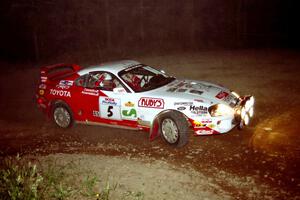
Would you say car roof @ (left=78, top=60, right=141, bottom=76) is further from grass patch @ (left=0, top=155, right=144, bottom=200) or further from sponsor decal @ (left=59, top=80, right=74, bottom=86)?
grass patch @ (left=0, top=155, right=144, bottom=200)

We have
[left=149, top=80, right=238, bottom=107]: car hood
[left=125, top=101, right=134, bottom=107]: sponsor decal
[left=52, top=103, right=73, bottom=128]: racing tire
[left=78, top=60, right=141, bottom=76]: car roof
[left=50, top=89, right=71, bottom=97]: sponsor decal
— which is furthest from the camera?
[left=52, top=103, right=73, bottom=128]: racing tire

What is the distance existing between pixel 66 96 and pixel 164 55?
9.94 metres

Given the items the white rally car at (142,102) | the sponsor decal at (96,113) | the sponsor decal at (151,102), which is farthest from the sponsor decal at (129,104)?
the sponsor decal at (96,113)

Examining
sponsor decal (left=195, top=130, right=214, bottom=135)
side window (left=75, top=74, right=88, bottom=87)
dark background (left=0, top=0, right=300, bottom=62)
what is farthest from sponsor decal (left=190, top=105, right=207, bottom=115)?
dark background (left=0, top=0, right=300, bottom=62)

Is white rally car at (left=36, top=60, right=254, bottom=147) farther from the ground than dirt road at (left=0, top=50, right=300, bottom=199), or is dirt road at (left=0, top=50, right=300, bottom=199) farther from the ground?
white rally car at (left=36, top=60, right=254, bottom=147)

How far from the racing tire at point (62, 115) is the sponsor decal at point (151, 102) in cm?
217

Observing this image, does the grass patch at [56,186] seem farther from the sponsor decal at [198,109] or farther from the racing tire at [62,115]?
the racing tire at [62,115]

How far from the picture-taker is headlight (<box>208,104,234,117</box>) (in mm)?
7309

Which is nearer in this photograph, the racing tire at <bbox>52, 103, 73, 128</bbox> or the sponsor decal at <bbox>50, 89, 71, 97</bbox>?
the sponsor decal at <bbox>50, 89, 71, 97</bbox>

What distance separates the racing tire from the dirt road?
0.20 metres

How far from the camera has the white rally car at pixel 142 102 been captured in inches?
292

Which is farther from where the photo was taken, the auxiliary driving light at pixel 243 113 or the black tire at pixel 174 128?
the auxiliary driving light at pixel 243 113

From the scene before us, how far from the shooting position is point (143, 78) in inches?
348

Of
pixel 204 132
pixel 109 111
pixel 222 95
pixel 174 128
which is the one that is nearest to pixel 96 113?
pixel 109 111
